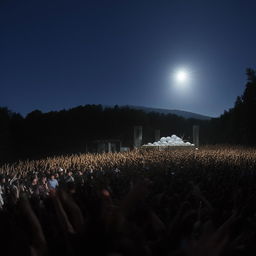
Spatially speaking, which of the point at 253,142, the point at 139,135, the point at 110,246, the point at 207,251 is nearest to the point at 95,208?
the point at 110,246

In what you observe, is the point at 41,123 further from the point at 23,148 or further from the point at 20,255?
the point at 20,255

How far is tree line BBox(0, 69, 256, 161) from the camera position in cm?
7650

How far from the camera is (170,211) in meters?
1.91

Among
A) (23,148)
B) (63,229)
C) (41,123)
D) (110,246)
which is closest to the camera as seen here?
(110,246)

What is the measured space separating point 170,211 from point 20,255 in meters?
0.95

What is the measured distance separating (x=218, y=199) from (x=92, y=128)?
3316 inches

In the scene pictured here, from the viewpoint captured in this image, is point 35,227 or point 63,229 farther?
point 63,229

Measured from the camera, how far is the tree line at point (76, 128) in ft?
251

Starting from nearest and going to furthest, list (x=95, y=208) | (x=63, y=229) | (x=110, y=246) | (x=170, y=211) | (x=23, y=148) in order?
(x=110, y=246) → (x=63, y=229) → (x=95, y=208) → (x=170, y=211) → (x=23, y=148)

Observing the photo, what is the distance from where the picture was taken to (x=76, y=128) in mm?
85000

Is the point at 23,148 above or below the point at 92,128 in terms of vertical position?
below

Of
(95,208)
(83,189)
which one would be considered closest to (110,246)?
(95,208)

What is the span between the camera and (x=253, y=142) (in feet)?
156

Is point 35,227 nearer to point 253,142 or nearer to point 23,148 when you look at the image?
point 253,142
